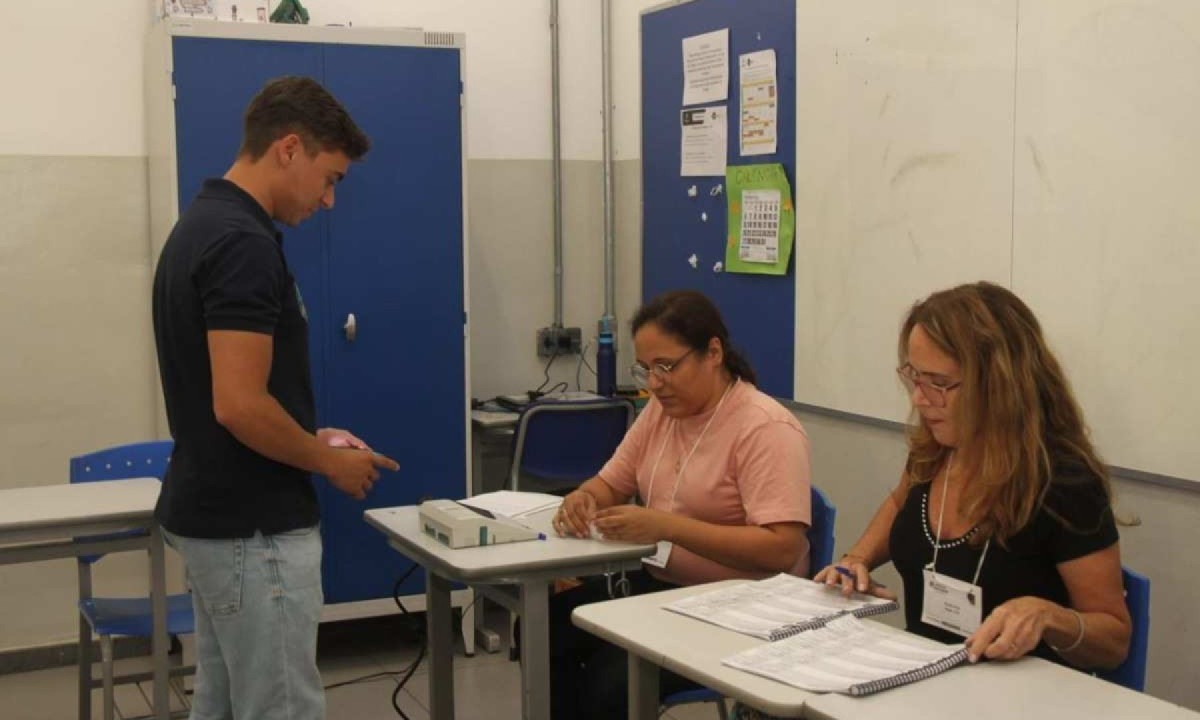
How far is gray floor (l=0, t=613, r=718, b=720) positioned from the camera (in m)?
3.97

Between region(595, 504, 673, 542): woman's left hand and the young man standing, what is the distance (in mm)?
495

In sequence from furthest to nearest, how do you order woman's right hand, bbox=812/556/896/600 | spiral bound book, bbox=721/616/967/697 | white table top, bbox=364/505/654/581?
white table top, bbox=364/505/654/581 → woman's right hand, bbox=812/556/896/600 → spiral bound book, bbox=721/616/967/697

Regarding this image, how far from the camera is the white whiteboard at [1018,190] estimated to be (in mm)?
2729

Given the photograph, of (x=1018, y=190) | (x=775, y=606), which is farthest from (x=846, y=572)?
(x=1018, y=190)

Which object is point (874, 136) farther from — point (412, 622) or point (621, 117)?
point (412, 622)

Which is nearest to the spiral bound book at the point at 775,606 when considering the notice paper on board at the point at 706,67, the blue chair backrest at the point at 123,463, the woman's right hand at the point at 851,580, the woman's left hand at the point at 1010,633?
the woman's right hand at the point at 851,580

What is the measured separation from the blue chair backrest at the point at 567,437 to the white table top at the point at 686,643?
2.10 m

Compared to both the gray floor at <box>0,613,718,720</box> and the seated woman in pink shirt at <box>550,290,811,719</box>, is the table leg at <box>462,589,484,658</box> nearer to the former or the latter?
the gray floor at <box>0,613,718,720</box>

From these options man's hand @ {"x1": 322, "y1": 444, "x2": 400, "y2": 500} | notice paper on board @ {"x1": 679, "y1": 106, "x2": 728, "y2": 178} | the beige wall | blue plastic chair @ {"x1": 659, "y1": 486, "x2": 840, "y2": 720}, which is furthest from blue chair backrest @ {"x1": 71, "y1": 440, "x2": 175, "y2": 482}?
notice paper on board @ {"x1": 679, "y1": 106, "x2": 728, "y2": 178}

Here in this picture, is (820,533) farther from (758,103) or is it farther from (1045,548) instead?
(758,103)

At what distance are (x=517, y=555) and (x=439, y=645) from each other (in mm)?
517

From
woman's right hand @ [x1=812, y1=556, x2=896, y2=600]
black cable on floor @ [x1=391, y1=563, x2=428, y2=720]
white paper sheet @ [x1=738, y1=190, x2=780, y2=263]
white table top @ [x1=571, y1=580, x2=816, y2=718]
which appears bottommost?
black cable on floor @ [x1=391, y1=563, x2=428, y2=720]

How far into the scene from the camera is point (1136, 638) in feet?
6.88

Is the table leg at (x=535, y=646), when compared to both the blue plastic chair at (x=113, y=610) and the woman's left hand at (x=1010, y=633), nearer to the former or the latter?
the woman's left hand at (x=1010, y=633)
